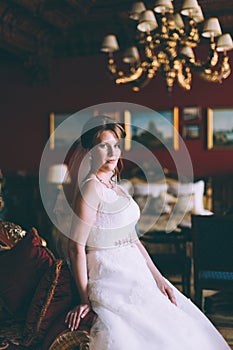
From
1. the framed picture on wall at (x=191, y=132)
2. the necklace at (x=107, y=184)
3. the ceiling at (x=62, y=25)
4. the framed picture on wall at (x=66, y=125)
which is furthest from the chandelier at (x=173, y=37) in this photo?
the necklace at (x=107, y=184)

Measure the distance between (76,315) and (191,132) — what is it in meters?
5.83

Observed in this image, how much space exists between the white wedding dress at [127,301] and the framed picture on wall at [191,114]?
5335mm

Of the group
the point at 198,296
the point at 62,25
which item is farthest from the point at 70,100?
the point at 198,296

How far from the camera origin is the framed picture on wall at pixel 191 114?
782 cm

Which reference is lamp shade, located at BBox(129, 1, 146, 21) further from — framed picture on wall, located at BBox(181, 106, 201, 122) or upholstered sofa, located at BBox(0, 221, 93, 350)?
upholstered sofa, located at BBox(0, 221, 93, 350)

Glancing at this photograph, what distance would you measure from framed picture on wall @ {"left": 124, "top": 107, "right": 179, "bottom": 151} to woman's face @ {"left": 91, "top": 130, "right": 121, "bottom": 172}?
17.9 feet

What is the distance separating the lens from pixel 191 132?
7.90 metres

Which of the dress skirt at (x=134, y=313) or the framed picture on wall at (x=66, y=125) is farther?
the framed picture on wall at (x=66, y=125)

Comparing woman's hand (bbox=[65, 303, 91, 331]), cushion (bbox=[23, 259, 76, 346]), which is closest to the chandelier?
cushion (bbox=[23, 259, 76, 346])

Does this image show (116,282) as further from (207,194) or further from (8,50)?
(8,50)

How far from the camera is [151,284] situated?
2574mm

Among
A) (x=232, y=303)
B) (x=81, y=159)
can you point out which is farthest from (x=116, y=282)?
(x=232, y=303)

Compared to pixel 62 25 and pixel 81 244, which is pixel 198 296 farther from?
pixel 62 25

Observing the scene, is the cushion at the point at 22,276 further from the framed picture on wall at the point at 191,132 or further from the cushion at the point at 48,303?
the framed picture on wall at the point at 191,132
